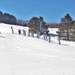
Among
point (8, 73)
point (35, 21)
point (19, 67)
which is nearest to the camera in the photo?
point (8, 73)

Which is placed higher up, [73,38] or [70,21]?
[70,21]

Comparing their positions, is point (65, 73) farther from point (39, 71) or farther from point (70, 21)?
point (70, 21)

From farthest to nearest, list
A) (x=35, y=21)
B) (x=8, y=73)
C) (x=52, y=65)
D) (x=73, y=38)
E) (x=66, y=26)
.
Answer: (x=35, y=21), (x=66, y=26), (x=73, y=38), (x=52, y=65), (x=8, y=73)

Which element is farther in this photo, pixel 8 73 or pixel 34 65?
pixel 34 65

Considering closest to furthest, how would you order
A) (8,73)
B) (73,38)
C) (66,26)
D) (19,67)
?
(8,73)
(19,67)
(73,38)
(66,26)

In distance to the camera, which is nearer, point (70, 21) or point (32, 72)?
point (32, 72)

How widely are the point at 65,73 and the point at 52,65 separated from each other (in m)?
1.51

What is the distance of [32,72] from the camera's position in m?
8.19

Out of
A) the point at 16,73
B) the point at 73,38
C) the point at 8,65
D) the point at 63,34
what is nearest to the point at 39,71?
the point at 16,73

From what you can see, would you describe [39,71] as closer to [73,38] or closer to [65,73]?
[65,73]

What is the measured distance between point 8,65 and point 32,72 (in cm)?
149

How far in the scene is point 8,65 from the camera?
9336 millimetres

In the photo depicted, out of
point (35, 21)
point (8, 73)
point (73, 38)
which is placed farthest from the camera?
point (35, 21)

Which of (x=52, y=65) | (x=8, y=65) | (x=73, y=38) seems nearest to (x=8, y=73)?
(x=8, y=65)
